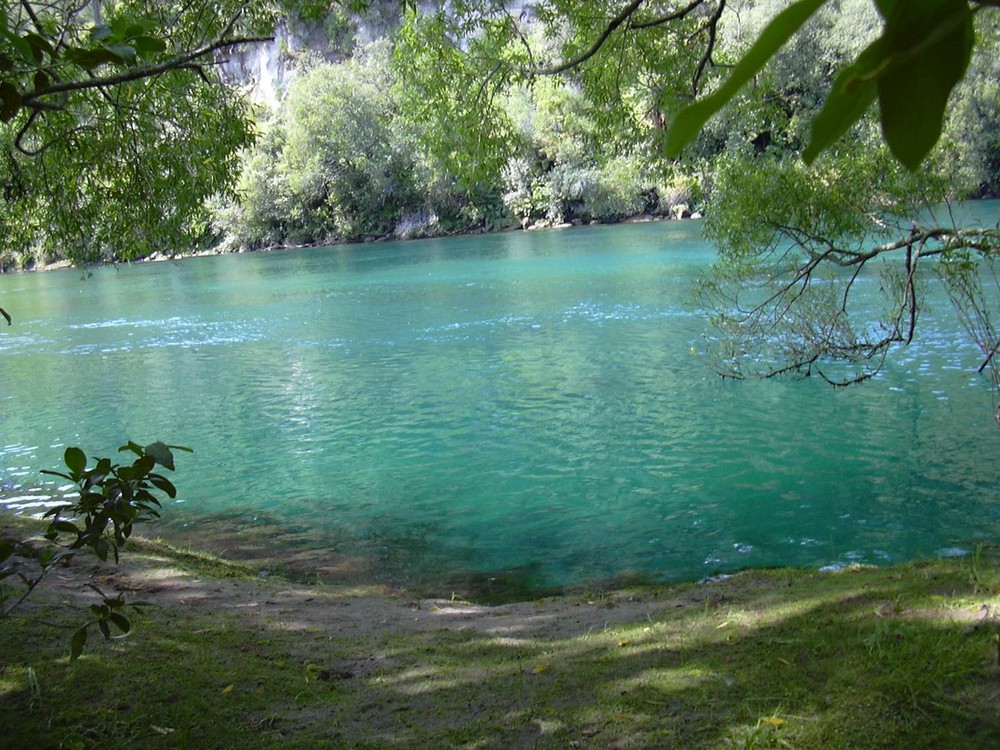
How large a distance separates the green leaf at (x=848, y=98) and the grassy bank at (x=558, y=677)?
3163 millimetres

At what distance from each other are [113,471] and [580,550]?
21.2 feet

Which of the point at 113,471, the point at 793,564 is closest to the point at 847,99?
the point at 113,471

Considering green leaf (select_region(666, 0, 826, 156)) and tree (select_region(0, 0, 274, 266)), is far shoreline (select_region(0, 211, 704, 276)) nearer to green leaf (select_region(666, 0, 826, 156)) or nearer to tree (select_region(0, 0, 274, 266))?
tree (select_region(0, 0, 274, 266))

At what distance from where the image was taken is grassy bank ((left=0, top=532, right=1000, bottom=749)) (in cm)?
345

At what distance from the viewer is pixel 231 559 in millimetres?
9086

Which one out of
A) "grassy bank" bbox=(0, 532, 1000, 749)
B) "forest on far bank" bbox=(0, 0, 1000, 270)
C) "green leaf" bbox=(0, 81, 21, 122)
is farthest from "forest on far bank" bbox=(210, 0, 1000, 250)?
"green leaf" bbox=(0, 81, 21, 122)

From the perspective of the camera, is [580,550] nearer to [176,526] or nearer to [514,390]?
[176,526]

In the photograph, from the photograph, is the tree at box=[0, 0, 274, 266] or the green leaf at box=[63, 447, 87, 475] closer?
the green leaf at box=[63, 447, 87, 475]

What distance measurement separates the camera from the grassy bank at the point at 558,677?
3.45m

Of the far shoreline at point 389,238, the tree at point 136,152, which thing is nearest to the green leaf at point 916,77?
the tree at point 136,152

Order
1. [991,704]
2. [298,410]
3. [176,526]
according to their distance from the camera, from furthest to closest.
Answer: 1. [298,410]
2. [176,526]
3. [991,704]

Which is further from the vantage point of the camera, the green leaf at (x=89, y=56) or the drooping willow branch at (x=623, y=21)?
the drooping willow branch at (x=623, y=21)

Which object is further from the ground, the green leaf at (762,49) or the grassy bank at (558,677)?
the green leaf at (762,49)

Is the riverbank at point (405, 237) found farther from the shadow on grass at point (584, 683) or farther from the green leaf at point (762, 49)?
the green leaf at point (762, 49)
